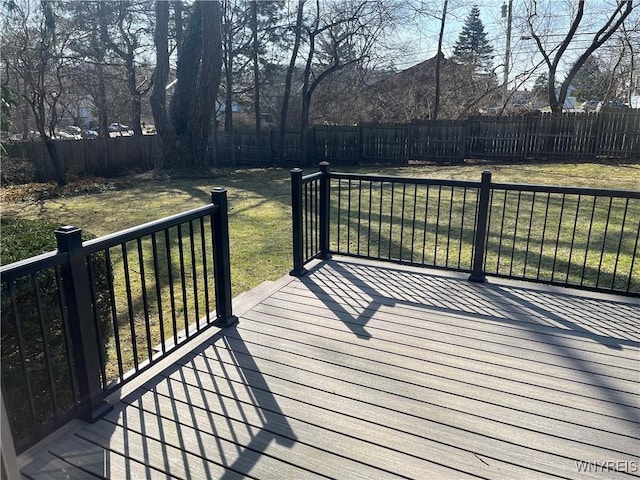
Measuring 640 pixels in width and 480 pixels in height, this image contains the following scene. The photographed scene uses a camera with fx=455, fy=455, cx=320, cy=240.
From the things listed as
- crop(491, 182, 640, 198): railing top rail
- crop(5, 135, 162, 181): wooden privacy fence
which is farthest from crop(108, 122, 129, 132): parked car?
crop(491, 182, 640, 198): railing top rail

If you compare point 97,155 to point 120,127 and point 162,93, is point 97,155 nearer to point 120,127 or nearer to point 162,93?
point 162,93

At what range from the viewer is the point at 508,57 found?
1873cm

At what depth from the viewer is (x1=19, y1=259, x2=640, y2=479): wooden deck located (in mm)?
1821

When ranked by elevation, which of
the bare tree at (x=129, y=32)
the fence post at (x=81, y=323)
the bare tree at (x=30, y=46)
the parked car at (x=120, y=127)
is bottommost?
the fence post at (x=81, y=323)

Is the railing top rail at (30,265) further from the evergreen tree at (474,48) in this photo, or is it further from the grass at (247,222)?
the evergreen tree at (474,48)

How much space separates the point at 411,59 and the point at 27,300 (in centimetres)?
2047

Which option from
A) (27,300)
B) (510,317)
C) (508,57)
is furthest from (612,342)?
(508,57)

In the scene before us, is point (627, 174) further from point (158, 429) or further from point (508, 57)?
point (158, 429)

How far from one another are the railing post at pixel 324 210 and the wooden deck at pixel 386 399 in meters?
1.06

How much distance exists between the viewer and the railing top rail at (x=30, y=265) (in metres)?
1.64

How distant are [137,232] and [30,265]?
21.4 inches

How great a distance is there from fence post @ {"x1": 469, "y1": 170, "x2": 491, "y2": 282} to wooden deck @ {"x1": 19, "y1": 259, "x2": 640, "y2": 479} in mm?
450

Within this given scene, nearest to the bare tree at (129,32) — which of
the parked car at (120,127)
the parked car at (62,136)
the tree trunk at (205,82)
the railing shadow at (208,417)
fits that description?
the parked car at (62,136)

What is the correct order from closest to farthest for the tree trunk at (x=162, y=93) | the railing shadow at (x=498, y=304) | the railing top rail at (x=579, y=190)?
the railing shadow at (x=498, y=304) → the railing top rail at (x=579, y=190) → the tree trunk at (x=162, y=93)
